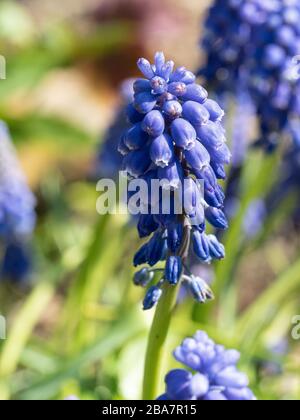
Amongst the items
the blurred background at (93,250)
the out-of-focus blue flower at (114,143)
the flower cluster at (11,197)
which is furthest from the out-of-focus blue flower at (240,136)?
the flower cluster at (11,197)

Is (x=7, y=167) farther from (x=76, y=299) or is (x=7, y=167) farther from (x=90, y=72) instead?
(x=90, y=72)

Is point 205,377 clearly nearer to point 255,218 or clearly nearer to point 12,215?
point 12,215

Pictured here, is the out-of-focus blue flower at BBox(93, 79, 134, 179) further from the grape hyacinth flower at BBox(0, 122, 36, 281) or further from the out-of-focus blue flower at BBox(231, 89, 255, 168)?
the out-of-focus blue flower at BBox(231, 89, 255, 168)

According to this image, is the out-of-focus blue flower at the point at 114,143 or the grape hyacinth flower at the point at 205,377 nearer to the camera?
the grape hyacinth flower at the point at 205,377

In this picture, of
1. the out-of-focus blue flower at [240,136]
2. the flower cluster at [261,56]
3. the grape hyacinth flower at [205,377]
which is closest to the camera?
the grape hyacinth flower at [205,377]

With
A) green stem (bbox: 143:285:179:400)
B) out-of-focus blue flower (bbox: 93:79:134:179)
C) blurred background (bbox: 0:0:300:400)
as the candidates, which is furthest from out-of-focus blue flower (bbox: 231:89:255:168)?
green stem (bbox: 143:285:179:400)

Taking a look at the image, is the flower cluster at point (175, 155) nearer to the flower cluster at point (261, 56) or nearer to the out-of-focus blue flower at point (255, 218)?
the flower cluster at point (261, 56)

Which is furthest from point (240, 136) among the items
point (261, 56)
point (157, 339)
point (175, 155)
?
point (175, 155)
